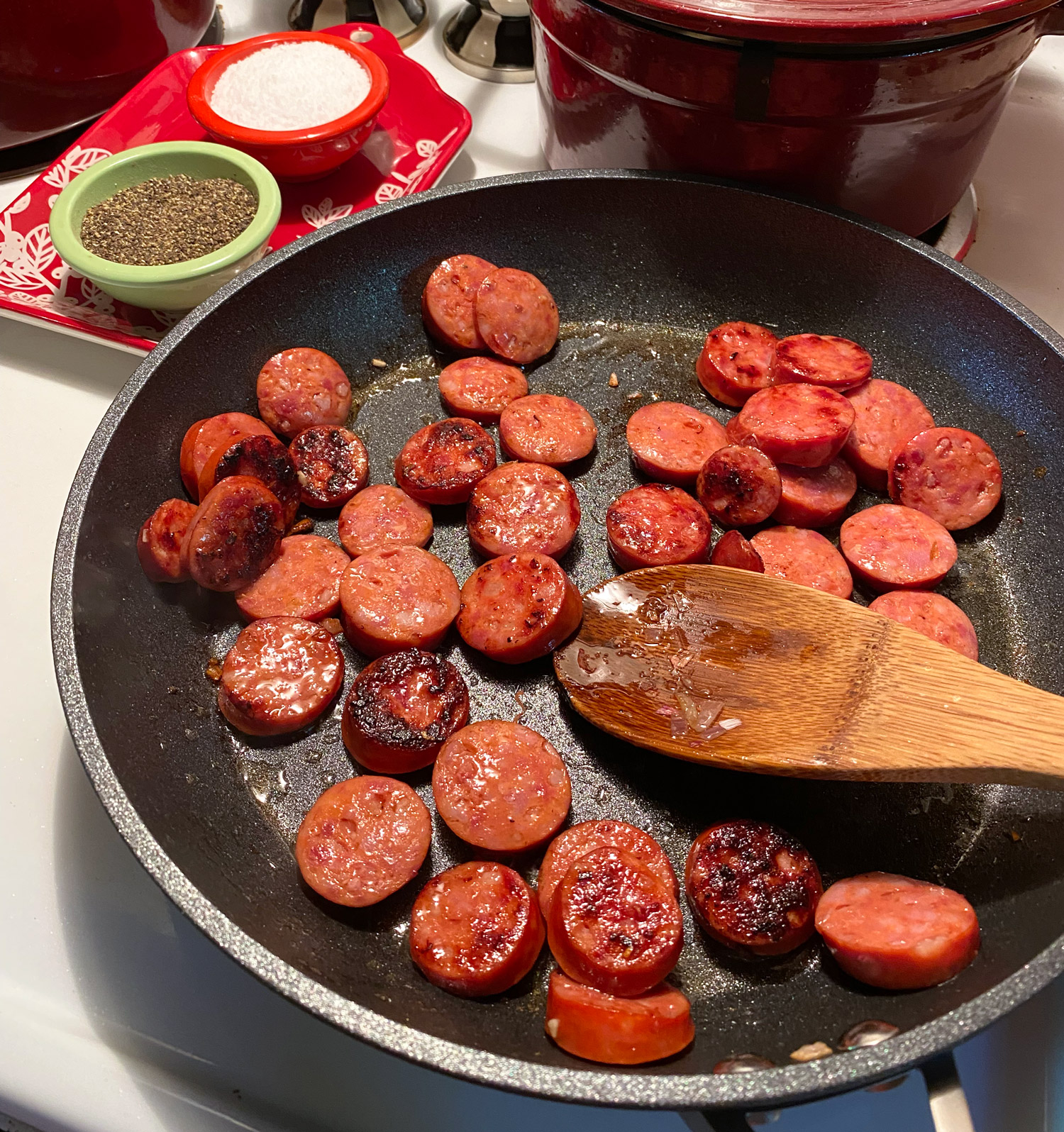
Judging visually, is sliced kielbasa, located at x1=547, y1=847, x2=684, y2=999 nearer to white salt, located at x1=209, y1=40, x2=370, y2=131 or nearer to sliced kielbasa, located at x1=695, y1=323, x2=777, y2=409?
sliced kielbasa, located at x1=695, y1=323, x2=777, y2=409

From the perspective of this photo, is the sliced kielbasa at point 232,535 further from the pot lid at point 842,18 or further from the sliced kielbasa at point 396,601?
the pot lid at point 842,18

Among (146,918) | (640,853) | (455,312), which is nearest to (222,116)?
(455,312)

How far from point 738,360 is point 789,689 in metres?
0.55

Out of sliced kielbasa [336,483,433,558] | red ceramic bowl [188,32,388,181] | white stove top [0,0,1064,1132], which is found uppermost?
red ceramic bowl [188,32,388,181]

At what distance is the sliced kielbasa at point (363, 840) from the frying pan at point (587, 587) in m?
0.05

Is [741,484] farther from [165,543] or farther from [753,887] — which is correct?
[165,543]

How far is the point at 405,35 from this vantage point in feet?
6.54

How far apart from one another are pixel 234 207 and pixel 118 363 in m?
0.34

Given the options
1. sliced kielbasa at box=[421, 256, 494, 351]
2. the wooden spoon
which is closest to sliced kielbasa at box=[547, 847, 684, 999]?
the wooden spoon

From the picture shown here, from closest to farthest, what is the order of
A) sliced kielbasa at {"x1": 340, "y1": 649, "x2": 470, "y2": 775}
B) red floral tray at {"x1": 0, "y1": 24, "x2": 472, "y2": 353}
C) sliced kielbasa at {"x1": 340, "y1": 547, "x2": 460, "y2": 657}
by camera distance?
sliced kielbasa at {"x1": 340, "y1": 649, "x2": 470, "y2": 775}
sliced kielbasa at {"x1": 340, "y1": 547, "x2": 460, "y2": 657}
red floral tray at {"x1": 0, "y1": 24, "x2": 472, "y2": 353}

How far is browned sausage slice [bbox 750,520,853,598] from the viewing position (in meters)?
1.18

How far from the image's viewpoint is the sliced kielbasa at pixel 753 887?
929 millimetres

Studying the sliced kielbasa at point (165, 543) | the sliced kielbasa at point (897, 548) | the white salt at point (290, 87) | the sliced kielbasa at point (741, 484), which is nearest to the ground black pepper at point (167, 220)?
the white salt at point (290, 87)

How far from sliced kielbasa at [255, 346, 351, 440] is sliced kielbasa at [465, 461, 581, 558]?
0.27 m
